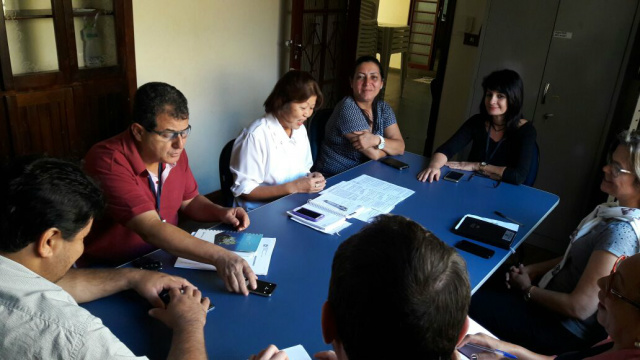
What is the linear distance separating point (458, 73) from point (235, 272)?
357cm

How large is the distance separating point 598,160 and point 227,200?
8.49ft

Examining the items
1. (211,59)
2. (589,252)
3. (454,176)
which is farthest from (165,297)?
(211,59)

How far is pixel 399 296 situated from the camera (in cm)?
75

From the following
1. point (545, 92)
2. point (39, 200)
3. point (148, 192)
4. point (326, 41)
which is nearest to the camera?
point (39, 200)

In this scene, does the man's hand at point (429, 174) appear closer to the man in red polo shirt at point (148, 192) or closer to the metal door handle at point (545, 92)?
the man in red polo shirt at point (148, 192)

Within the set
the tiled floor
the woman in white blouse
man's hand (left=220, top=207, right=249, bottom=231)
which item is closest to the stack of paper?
the woman in white blouse

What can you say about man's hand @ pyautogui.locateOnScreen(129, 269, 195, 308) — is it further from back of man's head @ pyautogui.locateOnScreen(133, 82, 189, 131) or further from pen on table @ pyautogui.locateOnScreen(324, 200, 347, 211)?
pen on table @ pyautogui.locateOnScreen(324, 200, 347, 211)

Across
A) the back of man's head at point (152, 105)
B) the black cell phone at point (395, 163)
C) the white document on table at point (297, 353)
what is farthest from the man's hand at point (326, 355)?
the black cell phone at point (395, 163)

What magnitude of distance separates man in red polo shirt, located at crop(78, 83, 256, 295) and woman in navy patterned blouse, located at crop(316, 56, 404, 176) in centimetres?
111

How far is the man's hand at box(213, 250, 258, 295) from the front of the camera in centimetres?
149

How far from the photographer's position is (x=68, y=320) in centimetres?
97

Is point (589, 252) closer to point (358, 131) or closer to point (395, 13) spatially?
point (358, 131)

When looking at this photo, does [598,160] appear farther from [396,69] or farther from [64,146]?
[396,69]

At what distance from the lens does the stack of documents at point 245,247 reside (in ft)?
5.27
